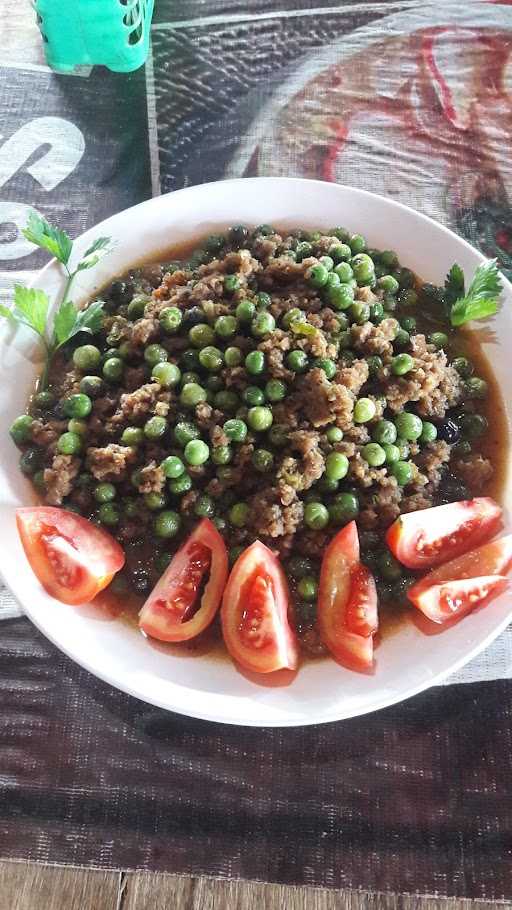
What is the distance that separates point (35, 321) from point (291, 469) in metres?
1.38

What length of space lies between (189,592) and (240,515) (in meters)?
0.39

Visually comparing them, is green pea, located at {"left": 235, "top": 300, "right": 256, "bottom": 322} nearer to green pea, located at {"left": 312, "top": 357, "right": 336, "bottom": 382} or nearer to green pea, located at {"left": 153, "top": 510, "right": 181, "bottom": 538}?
green pea, located at {"left": 312, "top": 357, "right": 336, "bottom": 382}

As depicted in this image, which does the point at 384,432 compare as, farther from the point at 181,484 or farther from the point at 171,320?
the point at 171,320

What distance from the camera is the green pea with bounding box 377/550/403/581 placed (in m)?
2.99

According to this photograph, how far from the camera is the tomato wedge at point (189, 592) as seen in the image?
286 cm

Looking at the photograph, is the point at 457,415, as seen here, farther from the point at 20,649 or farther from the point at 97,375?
the point at 20,649

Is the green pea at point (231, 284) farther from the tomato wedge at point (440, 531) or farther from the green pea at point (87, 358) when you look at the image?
the tomato wedge at point (440, 531)

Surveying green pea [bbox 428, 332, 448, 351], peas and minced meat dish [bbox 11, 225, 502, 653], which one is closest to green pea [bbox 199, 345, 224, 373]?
peas and minced meat dish [bbox 11, 225, 502, 653]

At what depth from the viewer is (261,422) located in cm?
303

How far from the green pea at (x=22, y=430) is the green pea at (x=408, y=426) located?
5.47 ft

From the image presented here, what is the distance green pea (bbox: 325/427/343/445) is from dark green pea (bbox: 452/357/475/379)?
79 centimetres

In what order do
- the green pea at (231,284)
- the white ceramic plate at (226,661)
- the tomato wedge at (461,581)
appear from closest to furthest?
the white ceramic plate at (226,661) < the tomato wedge at (461,581) < the green pea at (231,284)

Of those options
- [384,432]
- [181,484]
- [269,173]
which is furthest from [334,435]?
[269,173]


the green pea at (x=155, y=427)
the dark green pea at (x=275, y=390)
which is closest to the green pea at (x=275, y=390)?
the dark green pea at (x=275, y=390)
